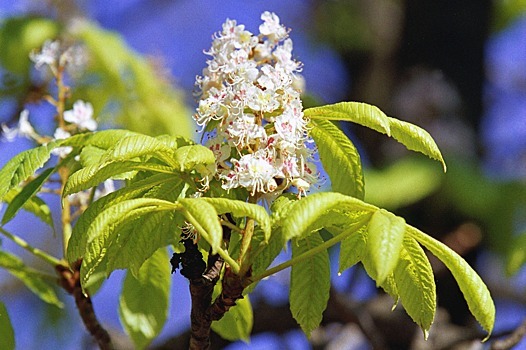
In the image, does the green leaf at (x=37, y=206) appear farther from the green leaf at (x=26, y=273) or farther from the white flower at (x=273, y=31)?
the white flower at (x=273, y=31)

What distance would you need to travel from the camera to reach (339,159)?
1.29 meters

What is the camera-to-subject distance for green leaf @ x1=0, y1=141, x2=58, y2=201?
4.08 ft

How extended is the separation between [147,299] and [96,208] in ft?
1.50

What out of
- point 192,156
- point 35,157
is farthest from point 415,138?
point 35,157

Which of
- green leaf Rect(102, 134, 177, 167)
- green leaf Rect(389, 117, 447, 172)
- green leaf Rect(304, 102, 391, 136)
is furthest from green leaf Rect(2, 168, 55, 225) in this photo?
green leaf Rect(389, 117, 447, 172)

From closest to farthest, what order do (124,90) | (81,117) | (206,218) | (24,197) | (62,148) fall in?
(206,218) → (24,197) → (62,148) → (81,117) → (124,90)

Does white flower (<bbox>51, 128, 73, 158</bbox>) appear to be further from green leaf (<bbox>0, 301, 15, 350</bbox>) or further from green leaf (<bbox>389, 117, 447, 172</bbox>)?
green leaf (<bbox>389, 117, 447, 172</bbox>)

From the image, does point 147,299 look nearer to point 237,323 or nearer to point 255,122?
point 237,323

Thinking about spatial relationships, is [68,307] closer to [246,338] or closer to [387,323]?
[387,323]

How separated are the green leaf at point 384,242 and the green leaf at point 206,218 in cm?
20

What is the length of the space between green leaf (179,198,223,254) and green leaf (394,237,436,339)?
1.06ft

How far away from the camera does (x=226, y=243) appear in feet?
4.21

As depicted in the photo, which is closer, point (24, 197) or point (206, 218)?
point (206, 218)

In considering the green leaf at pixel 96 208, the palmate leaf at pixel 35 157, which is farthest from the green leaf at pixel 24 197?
the green leaf at pixel 96 208
